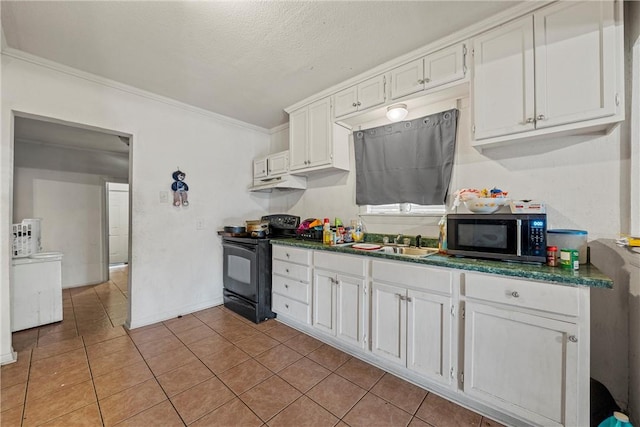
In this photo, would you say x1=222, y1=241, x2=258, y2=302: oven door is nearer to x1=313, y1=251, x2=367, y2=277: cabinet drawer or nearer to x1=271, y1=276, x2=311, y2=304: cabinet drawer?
x1=271, y1=276, x2=311, y2=304: cabinet drawer

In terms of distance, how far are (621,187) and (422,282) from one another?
1.33m

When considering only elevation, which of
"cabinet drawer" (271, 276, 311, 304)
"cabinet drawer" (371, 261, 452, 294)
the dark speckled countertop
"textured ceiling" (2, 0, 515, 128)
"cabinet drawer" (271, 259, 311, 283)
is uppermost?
"textured ceiling" (2, 0, 515, 128)

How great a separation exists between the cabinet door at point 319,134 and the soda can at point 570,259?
2009 millimetres

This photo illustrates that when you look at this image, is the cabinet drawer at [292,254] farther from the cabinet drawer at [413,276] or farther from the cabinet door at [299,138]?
the cabinet door at [299,138]

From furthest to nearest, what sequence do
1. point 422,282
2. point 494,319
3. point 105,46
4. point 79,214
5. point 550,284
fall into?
point 79,214, point 105,46, point 422,282, point 494,319, point 550,284

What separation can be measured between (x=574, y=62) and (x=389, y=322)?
79.1 inches

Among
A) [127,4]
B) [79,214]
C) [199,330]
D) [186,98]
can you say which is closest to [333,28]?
[127,4]

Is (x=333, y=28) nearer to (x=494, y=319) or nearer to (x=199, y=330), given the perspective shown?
(x=494, y=319)

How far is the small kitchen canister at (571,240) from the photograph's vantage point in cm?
160

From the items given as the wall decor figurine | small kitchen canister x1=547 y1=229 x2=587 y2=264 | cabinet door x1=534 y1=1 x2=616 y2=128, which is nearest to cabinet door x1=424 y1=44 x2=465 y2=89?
cabinet door x1=534 y1=1 x2=616 y2=128

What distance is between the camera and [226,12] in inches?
65.1

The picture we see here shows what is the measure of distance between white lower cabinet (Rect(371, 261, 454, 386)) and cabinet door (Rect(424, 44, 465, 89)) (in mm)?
1423

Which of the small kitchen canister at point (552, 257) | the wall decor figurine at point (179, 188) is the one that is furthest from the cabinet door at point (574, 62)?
the wall decor figurine at point (179, 188)

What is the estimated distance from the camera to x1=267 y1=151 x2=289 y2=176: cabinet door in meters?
3.24
